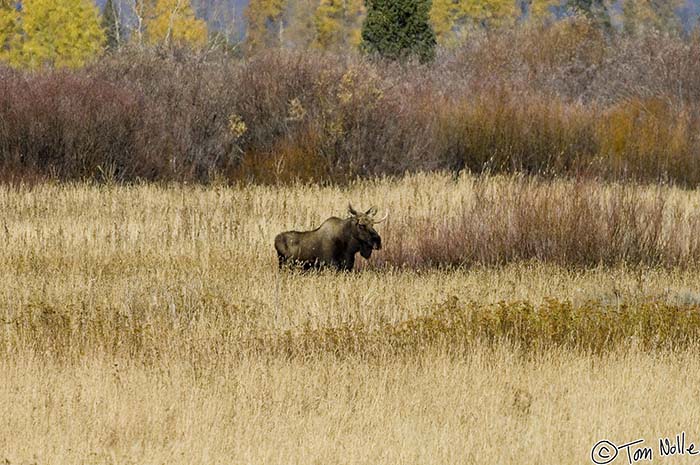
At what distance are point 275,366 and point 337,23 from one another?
65.5m

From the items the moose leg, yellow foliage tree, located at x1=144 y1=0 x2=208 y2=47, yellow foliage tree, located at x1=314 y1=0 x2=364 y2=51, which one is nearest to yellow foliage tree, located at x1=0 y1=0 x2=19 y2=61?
yellow foliage tree, located at x1=144 y1=0 x2=208 y2=47

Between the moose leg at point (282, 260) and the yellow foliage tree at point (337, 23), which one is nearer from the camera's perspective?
the moose leg at point (282, 260)

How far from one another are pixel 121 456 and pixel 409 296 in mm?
4984

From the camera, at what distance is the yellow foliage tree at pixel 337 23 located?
71.6 metres

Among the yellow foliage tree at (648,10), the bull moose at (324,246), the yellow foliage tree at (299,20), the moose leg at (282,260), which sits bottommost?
the yellow foliage tree at (299,20)

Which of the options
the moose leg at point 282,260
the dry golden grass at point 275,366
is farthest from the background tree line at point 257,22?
the moose leg at point 282,260

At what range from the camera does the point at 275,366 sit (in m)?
8.48

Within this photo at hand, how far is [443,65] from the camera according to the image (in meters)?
32.0

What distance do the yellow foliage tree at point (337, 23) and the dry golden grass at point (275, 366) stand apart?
5725 centimetres

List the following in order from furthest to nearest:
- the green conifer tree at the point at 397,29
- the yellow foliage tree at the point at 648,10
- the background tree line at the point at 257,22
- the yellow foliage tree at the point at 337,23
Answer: the yellow foliage tree at the point at 648,10 → the yellow foliage tree at the point at 337,23 → the background tree line at the point at 257,22 → the green conifer tree at the point at 397,29

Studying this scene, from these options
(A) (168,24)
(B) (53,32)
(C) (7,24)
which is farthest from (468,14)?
(C) (7,24)

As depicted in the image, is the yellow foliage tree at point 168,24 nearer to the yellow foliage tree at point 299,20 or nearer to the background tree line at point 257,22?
the background tree line at point 257,22

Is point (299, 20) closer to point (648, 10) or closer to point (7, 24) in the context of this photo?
point (648, 10)

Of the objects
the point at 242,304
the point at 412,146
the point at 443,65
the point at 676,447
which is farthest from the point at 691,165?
the point at 676,447
